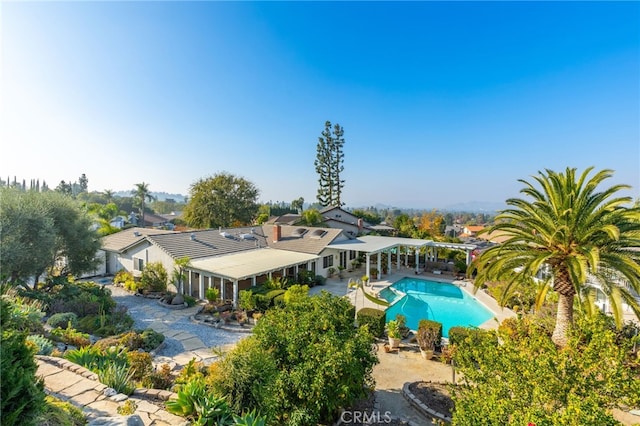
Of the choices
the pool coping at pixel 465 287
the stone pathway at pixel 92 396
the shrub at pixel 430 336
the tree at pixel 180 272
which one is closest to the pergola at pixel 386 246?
the pool coping at pixel 465 287

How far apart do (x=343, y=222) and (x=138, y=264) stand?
2947 centimetres

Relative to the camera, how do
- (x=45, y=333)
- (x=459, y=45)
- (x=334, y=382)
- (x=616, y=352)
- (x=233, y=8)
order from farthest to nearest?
(x=459, y=45)
(x=233, y=8)
(x=45, y=333)
(x=334, y=382)
(x=616, y=352)

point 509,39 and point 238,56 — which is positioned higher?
point 509,39

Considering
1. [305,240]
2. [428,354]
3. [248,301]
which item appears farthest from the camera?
[305,240]

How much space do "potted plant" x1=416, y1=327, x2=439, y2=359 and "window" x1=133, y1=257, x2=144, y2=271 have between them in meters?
22.7

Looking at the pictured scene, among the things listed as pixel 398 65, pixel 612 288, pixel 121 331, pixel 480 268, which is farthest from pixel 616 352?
pixel 398 65

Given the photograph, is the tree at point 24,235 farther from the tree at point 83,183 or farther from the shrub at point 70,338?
the tree at point 83,183

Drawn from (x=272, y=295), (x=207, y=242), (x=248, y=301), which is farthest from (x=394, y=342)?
(x=207, y=242)

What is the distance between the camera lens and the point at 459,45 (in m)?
26.0

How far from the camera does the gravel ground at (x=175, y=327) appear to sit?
1442 centimetres

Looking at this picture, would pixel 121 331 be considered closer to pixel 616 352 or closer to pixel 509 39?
pixel 616 352

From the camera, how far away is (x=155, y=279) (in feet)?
74.5

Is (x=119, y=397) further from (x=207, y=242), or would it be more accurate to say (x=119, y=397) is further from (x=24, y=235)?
(x=207, y=242)

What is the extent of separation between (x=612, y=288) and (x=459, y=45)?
2343 cm
